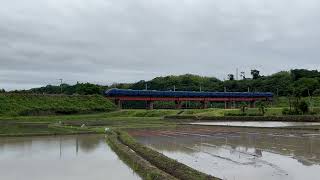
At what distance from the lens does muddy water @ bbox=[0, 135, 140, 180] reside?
11117 millimetres

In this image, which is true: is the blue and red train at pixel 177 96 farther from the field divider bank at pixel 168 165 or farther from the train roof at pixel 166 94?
the field divider bank at pixel 168 165

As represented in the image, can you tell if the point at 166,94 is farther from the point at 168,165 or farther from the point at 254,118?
the point at 168,165

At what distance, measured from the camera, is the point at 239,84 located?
4077 inches

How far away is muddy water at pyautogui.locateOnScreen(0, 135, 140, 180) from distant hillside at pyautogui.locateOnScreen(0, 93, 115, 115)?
38.4m

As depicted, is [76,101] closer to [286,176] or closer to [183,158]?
[183,158]

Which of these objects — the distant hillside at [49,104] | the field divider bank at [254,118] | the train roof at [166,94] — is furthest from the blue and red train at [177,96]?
the field divider bank at [254,118]

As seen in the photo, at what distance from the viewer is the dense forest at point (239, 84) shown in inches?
3213

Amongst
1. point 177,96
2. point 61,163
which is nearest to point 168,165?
point 61,163

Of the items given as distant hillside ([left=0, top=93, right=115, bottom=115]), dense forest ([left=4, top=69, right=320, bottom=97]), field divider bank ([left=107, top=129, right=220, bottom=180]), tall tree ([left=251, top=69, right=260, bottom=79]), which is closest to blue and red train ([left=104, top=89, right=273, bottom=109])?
distant hillside ([left=0, top=93, right=115, bottom=115])

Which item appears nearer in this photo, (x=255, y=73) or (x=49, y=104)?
(x=49, y=104)

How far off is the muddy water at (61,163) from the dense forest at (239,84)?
175ft

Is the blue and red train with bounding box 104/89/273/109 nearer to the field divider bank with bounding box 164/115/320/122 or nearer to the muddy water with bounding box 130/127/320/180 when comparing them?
the field divider bank with bounding box 164/115/320/122

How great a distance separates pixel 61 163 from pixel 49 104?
158 ft

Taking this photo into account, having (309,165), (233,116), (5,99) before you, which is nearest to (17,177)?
(309,165)
